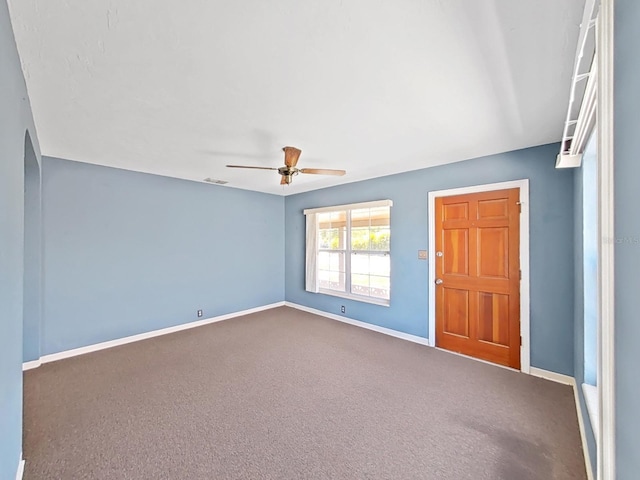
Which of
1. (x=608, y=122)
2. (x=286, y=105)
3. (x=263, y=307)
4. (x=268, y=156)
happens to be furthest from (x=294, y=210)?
(x=608, y=122)

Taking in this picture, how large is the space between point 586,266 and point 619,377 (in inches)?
64.9

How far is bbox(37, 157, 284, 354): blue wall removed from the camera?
10.5ft

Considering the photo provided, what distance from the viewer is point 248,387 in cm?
255

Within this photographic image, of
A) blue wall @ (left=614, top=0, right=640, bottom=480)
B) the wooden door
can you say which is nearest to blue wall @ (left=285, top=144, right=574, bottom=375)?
the wooden door

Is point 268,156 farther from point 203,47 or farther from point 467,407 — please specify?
point 467,407

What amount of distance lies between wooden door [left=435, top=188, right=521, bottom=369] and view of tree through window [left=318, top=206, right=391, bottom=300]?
2.74 feet

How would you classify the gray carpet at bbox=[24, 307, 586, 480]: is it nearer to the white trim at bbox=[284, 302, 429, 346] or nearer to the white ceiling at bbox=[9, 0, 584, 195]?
the white trim at bbox=[284, 302, 429, 346]

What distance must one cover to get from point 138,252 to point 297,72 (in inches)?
136

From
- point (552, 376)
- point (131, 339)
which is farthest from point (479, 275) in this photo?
point (131, 339)

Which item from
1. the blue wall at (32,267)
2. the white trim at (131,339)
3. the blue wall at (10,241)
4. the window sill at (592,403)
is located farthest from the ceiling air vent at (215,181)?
the window sill at (592,403)

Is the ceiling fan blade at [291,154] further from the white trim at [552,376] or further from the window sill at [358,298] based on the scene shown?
the white trim at [552,376]

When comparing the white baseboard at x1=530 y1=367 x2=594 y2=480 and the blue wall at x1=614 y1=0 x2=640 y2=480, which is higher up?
the blue wall at x1=614 y1=0 x2=640 y2=480

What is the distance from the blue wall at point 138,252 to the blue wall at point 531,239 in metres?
1.51

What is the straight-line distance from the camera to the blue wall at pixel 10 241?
112cm
